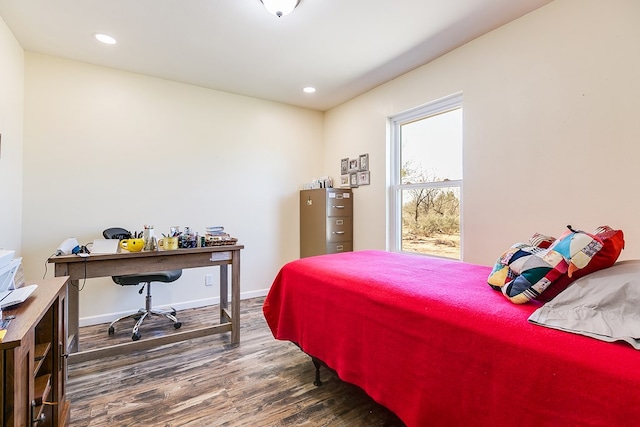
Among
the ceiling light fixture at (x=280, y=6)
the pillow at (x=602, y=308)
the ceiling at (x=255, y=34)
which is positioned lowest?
the pillow at (x=602, y=308)

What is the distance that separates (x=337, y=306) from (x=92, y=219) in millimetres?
2762

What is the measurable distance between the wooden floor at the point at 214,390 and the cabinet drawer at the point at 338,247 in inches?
54.5

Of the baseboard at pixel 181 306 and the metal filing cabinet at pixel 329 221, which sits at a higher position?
the metal filing cabinet at pixel 329 221

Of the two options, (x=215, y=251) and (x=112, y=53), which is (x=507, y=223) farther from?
(x=112, y=53)

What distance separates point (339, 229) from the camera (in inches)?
149

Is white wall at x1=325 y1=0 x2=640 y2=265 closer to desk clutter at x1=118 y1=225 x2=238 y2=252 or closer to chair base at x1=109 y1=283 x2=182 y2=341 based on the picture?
desk clutter at x1=118 y1=225 x2=238 y2=252

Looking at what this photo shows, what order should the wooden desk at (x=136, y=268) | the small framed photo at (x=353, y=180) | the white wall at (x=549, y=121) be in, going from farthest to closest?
the small framed photo at (x=353, y=180), the wooden desk at (x=136, y=268), the white wall at (x=549, y=121)

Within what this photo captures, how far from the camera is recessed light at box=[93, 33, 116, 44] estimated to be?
2.46 metres

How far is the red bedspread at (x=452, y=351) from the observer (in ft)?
2.64

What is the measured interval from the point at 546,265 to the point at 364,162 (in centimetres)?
268

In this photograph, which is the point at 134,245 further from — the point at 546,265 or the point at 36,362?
the point at 546,265

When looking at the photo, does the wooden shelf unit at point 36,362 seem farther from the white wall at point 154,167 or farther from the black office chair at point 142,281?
the white wall at point 154,167

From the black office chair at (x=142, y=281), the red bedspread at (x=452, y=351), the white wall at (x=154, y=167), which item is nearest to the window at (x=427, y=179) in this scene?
the red bedspread at (x=452, y=351)

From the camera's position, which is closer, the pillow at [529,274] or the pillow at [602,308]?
the pillow at [602,308]
